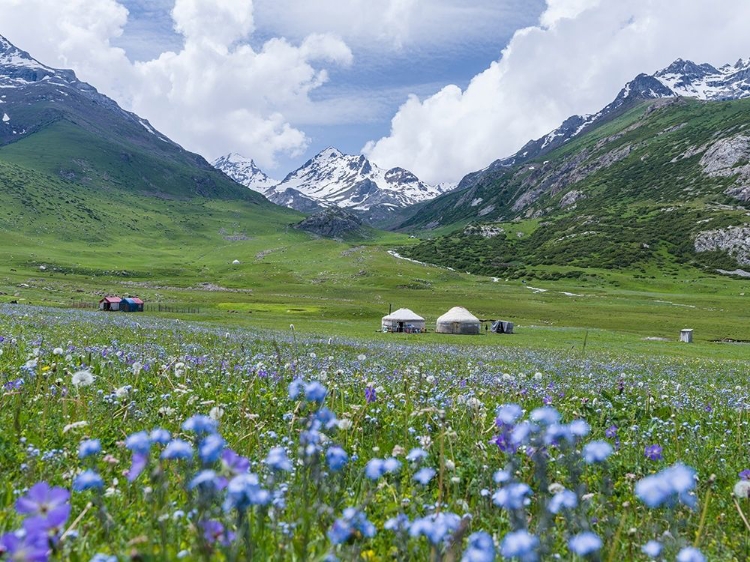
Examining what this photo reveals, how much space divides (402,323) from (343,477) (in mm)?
68411

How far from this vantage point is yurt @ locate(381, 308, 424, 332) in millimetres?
72750

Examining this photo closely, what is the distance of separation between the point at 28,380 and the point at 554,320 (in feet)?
317

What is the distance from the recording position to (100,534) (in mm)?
4035

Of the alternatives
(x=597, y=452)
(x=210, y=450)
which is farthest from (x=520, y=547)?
(x=210, y=450)

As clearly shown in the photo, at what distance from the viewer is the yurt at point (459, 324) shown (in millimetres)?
75250

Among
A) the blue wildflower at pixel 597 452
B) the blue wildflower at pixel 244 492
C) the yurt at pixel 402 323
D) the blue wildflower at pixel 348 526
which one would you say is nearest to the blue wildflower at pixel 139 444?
the blue wildflower at pixel 244 492

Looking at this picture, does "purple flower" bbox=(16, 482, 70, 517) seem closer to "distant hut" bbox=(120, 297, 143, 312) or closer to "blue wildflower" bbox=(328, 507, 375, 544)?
"blue wildflower" bbox=(328, 507, 375, 544)

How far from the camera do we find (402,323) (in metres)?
73.6

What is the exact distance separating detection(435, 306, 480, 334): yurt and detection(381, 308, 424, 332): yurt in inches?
165

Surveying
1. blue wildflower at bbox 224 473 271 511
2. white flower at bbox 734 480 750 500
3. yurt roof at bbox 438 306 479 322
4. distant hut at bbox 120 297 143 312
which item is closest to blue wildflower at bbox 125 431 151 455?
blue wildflower at bbox 224 473 271 511

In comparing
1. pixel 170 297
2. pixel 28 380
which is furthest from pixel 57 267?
pixel 28 380

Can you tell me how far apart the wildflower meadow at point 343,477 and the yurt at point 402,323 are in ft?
200

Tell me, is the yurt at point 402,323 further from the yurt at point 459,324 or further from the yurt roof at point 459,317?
the yurt roof at point 459,317

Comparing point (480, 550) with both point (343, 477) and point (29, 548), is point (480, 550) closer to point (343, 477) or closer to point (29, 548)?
point (29, 548)
